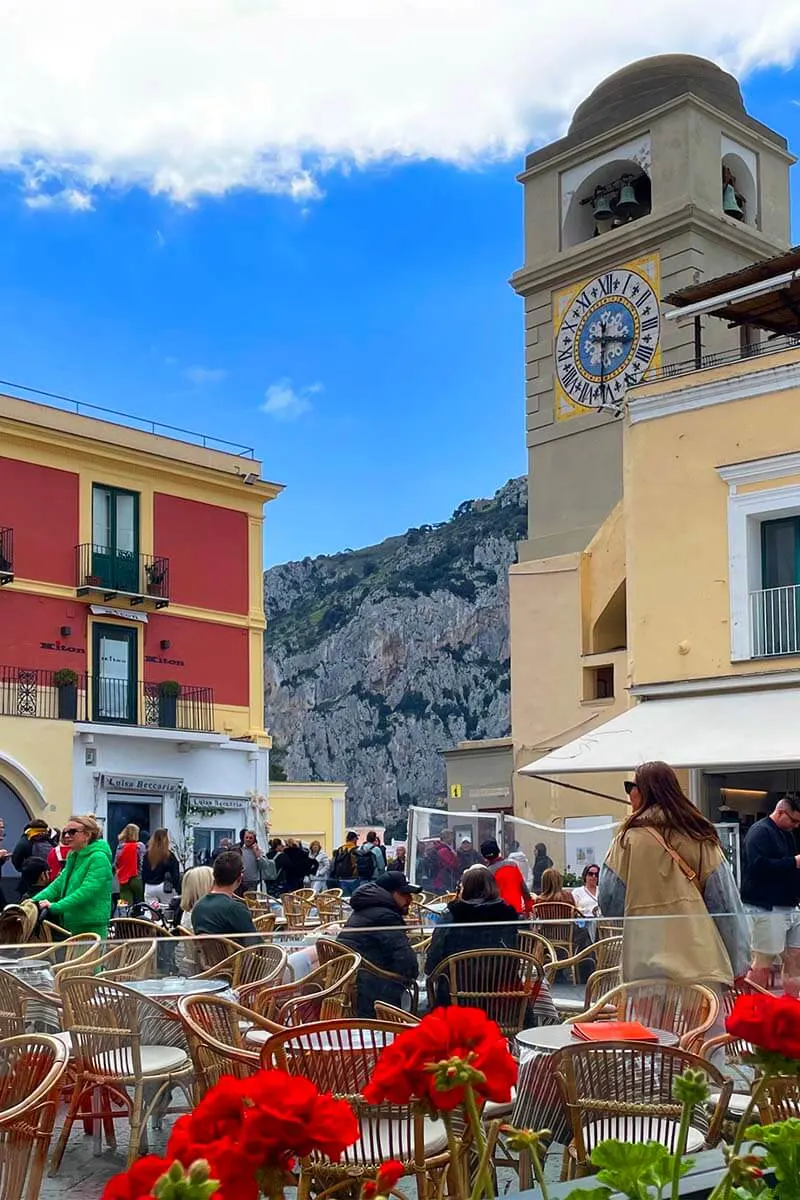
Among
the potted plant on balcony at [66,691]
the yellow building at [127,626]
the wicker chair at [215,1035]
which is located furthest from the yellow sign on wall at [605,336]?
the wicker chair at [215,1035]

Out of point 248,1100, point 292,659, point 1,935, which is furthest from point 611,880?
point 292,659

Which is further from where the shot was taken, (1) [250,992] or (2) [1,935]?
(2) [1,935]

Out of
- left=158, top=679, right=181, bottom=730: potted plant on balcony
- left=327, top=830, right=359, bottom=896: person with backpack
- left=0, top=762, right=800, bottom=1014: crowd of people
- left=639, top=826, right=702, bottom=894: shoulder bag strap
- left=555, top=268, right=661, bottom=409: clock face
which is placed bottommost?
left=327, top=830, right=359, bottom=896: person with backpack

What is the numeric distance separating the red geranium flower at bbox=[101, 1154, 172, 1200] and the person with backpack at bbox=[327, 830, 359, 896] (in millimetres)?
19347

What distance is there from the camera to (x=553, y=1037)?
5.24m

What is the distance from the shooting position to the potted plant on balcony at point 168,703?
29.9m

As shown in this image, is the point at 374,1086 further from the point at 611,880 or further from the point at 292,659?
the point at 292,659

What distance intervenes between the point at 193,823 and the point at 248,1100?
2789 cm

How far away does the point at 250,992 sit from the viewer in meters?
6.53

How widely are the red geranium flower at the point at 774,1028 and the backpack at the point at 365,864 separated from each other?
61.8 feet

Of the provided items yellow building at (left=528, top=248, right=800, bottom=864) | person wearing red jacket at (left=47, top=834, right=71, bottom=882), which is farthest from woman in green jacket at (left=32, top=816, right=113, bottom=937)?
yellow building at (left=528, top=248, right=800, bottom=864)

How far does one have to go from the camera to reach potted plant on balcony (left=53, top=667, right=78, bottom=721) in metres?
27.8

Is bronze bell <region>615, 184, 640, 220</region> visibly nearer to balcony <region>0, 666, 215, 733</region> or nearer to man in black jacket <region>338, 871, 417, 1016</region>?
balcony <region>0, 666, 215, 733</region>

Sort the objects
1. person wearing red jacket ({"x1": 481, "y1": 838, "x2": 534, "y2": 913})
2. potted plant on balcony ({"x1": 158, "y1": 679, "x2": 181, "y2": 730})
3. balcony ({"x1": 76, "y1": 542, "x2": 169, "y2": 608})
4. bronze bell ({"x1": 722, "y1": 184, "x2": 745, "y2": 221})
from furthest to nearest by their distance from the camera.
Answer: potted plant on balcony ({"x1": 158, "y1": 679, "x2": 181, "y2": 730}) → balcony ({"x1": 76, "y1": 542, "x2": 169, "y2": 608}) → bronze bell ({"x1": 722, "y1": 184, "x2": 745, "y2": 221}) → person wearing red jacket ({"x1": 481, "y1": 838, "x2": 534, "y2": 913})
